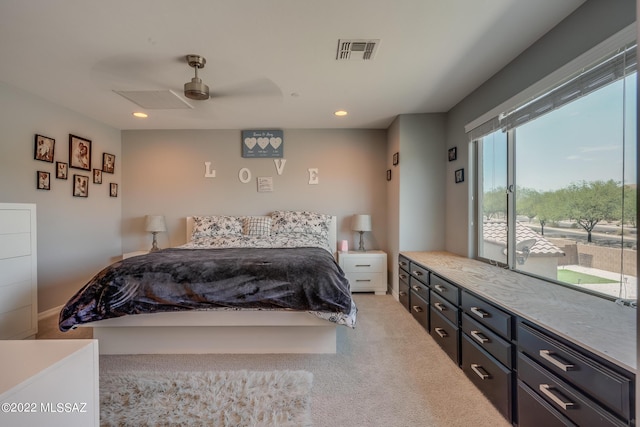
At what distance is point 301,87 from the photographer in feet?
8.98

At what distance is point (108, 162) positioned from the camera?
3934mm

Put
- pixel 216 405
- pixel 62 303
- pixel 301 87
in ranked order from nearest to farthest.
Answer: pixel 216 405, pixel 301 87, pixel 62 303

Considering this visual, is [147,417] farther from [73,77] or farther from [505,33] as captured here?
[505,33]

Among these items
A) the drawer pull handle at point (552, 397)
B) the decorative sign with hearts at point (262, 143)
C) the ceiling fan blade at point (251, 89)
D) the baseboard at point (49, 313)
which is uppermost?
the ceiling fan blade at point (251, 89)

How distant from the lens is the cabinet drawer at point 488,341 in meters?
1.52

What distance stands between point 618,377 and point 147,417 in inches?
84.0

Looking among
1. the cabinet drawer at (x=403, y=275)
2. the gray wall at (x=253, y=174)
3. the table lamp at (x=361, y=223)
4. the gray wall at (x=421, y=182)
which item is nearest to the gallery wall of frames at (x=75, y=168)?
the gray wall at (x=253, y=174)

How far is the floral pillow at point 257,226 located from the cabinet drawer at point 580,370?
3.03 meters

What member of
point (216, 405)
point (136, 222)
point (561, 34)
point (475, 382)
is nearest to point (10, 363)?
point (216, 405)

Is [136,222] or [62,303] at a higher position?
[136,222]

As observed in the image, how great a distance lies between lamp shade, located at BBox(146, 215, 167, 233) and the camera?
394 centimetres

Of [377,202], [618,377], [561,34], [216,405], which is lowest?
[216,405]

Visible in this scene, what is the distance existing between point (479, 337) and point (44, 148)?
4.33 metres

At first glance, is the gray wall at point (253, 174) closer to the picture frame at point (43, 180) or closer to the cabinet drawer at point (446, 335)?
the picture frame at point (43, 180)
